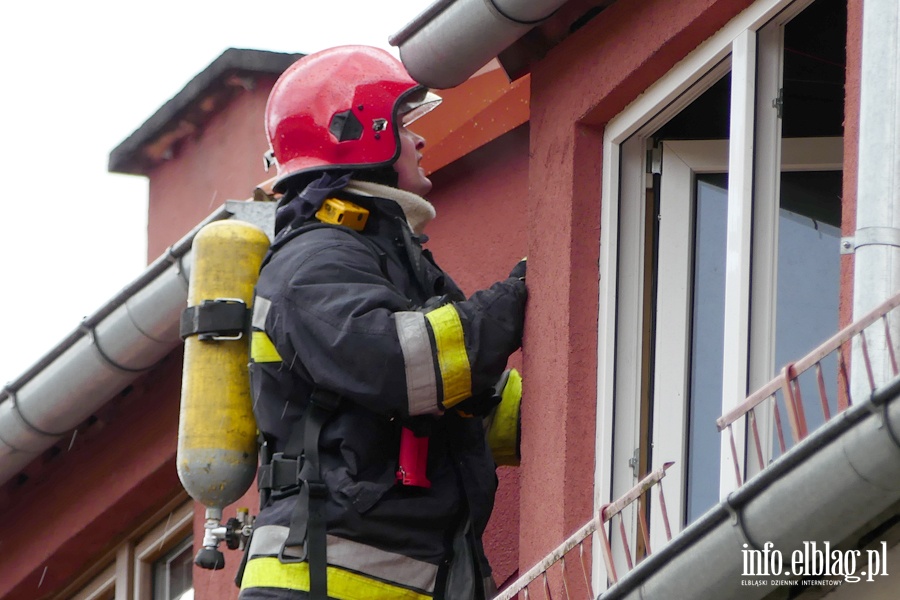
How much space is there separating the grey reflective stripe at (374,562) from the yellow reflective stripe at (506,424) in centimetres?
58

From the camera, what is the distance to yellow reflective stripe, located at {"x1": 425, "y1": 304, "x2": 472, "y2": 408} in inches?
199

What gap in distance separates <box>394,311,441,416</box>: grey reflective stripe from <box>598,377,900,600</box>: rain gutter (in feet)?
4.78

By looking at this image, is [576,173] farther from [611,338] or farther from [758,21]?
[758,21]

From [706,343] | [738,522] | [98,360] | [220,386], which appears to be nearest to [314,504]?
[220,386]

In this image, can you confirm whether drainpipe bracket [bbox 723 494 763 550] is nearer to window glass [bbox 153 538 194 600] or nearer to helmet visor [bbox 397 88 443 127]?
helmet visor [bbox 397 88 443 127]

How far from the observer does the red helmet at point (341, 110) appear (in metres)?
5.75

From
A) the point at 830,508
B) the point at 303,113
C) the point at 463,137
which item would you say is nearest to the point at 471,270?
the point at 463,137

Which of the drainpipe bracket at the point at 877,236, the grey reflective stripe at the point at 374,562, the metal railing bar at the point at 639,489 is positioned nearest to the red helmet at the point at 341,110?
the grey reflective stripe at the point at 374,562

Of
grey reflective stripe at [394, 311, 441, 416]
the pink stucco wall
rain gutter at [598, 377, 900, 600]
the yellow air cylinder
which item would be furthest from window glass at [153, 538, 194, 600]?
rain gutter at [598, 377, 900, 600]

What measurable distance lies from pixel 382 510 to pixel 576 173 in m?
1.09

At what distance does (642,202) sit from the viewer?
17.4ft

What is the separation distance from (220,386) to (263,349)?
14.0 inches

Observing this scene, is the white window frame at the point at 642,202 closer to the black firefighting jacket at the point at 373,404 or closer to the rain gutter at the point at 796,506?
the black firefighting jacket at the point at 373,404

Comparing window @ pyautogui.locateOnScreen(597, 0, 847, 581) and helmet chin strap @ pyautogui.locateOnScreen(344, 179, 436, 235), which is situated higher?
helmet chin strap @ pyautogui.locateOnScreen(344, 179, 436, 235)
